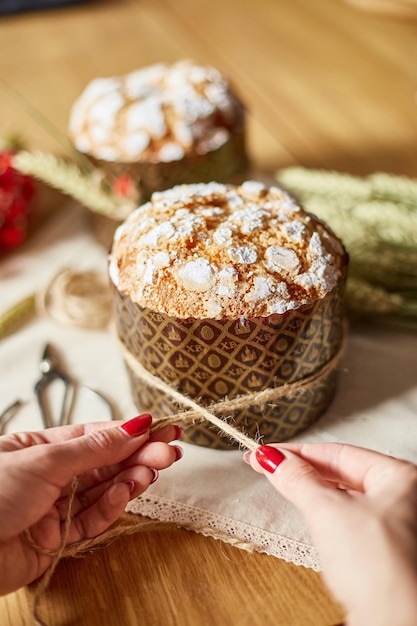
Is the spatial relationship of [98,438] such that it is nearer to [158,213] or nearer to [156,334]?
[156,334]

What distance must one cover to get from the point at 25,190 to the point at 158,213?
2.10ft

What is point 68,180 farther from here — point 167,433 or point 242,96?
point 242,96

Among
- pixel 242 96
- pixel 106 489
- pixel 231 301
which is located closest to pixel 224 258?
pixel 231 301

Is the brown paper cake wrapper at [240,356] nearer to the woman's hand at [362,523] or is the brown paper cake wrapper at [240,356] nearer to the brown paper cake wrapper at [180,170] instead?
the woman's hand at [362,523]

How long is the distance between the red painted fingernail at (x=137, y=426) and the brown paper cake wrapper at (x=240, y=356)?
0.10 metres

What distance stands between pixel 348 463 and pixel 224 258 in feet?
1.12

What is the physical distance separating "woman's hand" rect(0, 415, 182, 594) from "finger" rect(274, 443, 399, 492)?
7.9 inches

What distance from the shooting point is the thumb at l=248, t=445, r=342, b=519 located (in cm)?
79

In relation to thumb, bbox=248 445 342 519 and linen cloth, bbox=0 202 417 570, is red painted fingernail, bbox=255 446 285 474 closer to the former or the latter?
thumb, bbox=248 445 342 519

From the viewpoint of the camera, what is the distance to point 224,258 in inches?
39.7

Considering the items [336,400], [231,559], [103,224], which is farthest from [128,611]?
[103,224]

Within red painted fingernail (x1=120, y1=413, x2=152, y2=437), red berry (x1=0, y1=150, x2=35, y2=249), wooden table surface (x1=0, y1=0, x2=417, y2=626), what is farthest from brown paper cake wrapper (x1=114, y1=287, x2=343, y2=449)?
red berry (x1=0, y1=150, x2=35, y2=249)

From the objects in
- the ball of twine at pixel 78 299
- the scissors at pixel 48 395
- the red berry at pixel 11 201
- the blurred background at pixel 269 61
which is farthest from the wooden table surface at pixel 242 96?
the ball of twine at pixel 78 299

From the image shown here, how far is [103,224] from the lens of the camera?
161cm
